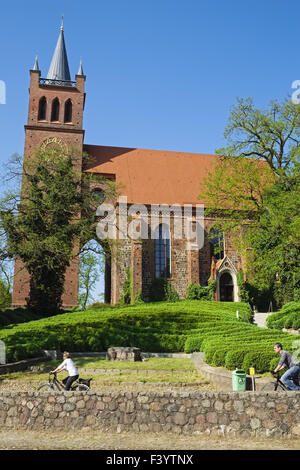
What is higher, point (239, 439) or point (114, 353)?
point (114, 353)

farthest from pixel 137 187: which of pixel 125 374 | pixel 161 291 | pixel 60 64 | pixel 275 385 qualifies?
pixel 275 385

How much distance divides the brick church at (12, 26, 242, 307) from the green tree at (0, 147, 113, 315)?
5.62m

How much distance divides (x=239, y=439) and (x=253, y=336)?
25.7 feet

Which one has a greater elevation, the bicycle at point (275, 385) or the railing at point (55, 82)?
the railing at point (55, 82)

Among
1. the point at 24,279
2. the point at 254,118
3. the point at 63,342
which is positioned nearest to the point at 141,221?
the point at 24,279

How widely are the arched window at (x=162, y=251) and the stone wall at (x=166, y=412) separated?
2640cm

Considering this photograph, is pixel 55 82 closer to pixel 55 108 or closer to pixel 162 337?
pixel 55 108

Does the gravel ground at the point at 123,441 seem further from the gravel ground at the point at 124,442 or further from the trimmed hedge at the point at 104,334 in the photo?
the trimmed hedge at the point at 104,334

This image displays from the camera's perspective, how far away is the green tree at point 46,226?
24.0 m

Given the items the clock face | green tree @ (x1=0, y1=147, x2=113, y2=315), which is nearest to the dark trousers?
green tree @ (x1=0, y1=147, x2=113, y2=315)

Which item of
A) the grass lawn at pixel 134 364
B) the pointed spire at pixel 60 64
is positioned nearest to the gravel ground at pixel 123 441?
the grass lawn at pixel 134 364

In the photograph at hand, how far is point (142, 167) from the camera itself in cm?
3909

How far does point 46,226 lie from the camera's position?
25.0 meters
